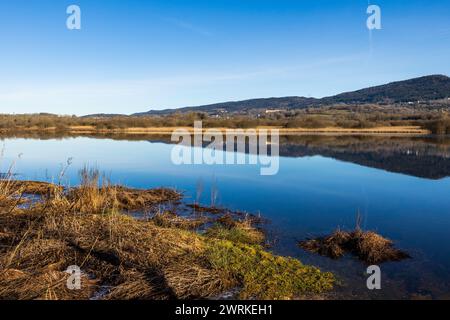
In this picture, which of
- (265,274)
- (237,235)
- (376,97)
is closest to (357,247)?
(237,235)

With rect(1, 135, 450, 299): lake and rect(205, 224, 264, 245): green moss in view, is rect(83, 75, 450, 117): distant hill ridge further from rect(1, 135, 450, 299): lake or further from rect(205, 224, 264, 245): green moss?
rect(205, 224, 264, 245): green moss

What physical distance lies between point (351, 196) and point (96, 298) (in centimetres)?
865

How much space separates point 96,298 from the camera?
4.35 meters

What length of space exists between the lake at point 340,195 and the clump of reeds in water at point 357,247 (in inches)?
7.4

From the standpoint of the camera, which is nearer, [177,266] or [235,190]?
[177,266]

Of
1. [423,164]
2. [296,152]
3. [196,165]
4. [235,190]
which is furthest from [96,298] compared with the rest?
[296,152]

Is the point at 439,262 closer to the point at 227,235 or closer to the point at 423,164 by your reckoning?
the point at 227,235

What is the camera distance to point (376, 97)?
119438 mm

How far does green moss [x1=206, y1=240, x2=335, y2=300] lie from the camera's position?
4.59m

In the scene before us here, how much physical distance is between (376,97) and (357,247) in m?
124

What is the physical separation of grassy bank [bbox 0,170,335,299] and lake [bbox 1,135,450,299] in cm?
70

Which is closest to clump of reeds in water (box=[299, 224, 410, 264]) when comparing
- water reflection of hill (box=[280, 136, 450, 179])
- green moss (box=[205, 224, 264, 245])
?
green moss (box=[205, 224, 264, 245])

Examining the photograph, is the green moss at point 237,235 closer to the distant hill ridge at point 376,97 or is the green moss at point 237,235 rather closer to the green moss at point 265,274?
the green moss at point 265,274
